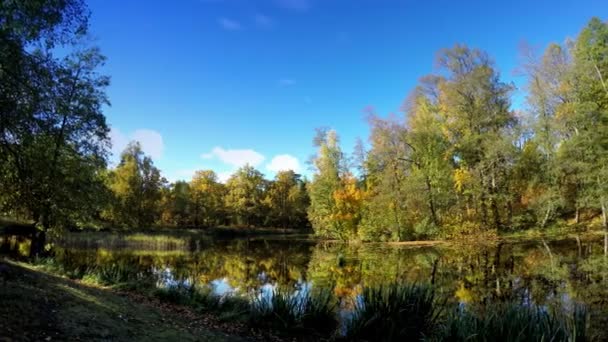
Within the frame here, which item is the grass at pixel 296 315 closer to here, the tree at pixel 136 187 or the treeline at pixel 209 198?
the tree at pixel 136 187

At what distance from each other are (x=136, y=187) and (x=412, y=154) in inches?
1306

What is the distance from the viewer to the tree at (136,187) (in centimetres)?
4603

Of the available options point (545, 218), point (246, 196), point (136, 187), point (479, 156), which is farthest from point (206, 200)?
point (545, 218)

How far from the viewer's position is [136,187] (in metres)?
48.8

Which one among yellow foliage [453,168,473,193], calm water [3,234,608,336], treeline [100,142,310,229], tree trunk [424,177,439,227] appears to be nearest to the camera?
calm water [3,234,608,336]

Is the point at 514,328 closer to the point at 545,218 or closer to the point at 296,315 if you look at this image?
the point at 296,315

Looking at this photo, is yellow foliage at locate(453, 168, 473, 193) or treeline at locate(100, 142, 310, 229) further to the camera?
treeline at locate(100, 142, 310, 229)

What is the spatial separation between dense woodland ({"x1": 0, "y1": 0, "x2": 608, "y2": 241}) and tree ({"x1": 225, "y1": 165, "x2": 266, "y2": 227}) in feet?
53.4

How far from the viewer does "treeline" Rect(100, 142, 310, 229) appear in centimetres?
5103

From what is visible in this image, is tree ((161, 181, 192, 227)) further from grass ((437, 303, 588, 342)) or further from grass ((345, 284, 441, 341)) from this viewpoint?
grass ((437, 303, 588, 342))

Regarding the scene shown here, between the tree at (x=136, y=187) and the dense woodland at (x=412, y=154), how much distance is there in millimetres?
197

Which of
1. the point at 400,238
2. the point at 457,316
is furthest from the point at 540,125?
the point at 457,316

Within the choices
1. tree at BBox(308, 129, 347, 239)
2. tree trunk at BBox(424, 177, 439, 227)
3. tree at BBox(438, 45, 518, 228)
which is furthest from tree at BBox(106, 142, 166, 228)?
tree at BBox(438, 45, 518, 228)

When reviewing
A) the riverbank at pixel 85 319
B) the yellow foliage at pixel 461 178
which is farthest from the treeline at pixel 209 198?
the riverbank at pixel 85 319
